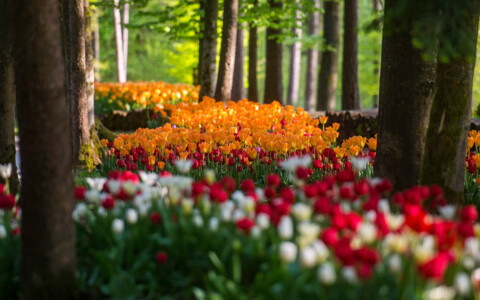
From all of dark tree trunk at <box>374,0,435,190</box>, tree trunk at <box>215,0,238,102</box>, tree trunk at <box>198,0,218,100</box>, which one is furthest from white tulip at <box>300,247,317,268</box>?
tree trunk at <box>198,0,218,100</box>

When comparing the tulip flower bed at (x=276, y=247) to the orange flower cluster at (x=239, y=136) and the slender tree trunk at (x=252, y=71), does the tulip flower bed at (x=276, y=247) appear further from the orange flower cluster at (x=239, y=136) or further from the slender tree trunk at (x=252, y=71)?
the slender tree trunk at (x=252, y=71)

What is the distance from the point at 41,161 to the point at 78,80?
14.8 feet

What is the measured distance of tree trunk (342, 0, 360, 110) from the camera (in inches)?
537

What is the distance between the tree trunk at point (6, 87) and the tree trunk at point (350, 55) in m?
9.98

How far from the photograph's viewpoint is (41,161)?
2.89 metres

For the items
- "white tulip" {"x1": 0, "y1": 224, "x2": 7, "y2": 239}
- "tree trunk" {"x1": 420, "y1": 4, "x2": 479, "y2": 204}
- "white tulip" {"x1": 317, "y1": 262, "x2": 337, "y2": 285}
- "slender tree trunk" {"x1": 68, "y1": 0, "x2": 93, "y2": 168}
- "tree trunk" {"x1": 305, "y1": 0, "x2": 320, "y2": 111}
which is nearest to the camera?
"white tulip" {"x1": 317, "y1": 262, "x2": 337, "y2": 285}

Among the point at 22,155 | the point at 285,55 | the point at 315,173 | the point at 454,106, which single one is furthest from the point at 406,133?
the point at 285,55

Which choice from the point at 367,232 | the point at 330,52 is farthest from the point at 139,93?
the point at 367,232

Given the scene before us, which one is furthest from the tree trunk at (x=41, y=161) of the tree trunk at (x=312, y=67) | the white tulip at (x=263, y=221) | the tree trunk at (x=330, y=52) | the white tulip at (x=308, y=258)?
the tree trunk at (x=312, y=67)

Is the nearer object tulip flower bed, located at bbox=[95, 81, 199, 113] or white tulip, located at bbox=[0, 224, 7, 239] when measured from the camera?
white tulip, located at bbox=[0, 224, 7, 239]

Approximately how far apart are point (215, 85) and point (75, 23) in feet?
18.2

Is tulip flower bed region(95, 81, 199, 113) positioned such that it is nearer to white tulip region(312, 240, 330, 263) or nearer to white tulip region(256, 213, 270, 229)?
white tulip region(256, 213, 270, 229)

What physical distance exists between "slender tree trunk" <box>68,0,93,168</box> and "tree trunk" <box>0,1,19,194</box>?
1710mm

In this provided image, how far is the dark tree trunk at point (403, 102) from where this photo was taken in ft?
16.0
